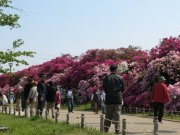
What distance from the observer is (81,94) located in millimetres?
45594

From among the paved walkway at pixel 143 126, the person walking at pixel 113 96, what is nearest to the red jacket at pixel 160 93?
the paved walkway at pixel 143 126

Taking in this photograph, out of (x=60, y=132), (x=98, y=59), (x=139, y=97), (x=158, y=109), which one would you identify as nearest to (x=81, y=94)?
(x=98, y=59)

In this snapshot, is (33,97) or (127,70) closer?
(33,97)

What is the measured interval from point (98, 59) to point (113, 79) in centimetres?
3543

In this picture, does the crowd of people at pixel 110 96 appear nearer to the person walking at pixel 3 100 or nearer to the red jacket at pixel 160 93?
the red jacket at pixel 160 93

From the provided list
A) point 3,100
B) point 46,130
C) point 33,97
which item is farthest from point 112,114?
point 3,100

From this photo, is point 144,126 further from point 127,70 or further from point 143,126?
point 127,70

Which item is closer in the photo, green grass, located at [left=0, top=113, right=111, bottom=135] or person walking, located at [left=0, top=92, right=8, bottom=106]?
green grass, located at [left=0, top=113, right=111, bottom=135]

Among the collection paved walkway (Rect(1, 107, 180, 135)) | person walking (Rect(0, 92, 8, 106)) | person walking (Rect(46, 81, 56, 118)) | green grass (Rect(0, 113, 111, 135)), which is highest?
person walking (Rect(46, 81, 56, 118))

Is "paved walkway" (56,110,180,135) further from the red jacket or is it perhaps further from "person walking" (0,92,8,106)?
"person walking" (0,92,8,106)

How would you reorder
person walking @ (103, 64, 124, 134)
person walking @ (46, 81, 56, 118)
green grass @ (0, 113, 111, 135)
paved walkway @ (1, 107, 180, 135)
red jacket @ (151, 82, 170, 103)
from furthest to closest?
1. person walking @ (46, 81, 56, 118)
2. red jacket @ (151, 82, 170, 103)
3. paved walkway @ (1, 107, 180, 135)
4. green grass @ (0, 113, 111, 135)
5. person walking @ (103, 64, 124, 134)

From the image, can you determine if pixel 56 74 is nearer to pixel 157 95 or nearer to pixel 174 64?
pixel 174 64

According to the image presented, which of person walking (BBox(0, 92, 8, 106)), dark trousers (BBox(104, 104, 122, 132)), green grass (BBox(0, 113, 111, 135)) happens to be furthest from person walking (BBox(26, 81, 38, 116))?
person walking (BBox(0, 92, 8, 106))

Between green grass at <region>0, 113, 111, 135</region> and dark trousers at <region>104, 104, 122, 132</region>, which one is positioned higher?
dark trousers at <region>104, 104, 122, 132</region>
